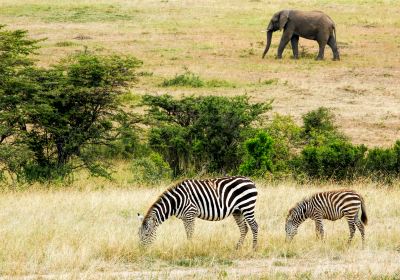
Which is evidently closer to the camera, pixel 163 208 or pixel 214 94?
pixel 163 208

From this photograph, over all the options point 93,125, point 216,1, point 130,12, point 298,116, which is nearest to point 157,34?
point 130,12

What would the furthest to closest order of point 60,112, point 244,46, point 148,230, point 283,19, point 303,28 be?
point 244,46
point 283,19
point 303,28
point 60,112
point 148,230

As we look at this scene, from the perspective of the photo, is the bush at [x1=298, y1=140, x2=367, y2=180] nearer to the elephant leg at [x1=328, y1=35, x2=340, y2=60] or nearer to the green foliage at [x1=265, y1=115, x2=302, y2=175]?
the green foliage at [x1=265, y1=115, x2=302, y2=175]

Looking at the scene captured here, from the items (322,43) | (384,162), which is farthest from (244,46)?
(384,162)

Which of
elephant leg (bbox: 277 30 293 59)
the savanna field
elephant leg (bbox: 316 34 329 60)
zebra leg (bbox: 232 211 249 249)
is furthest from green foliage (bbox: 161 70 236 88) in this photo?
zebra leg (bbox: 232 211 249 249)

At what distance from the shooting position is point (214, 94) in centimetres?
3011

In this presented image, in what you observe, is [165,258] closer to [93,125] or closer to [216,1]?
[93,125]

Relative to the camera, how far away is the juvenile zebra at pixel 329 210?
11.4 metres

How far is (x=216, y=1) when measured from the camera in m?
61.4

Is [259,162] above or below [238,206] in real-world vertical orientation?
below

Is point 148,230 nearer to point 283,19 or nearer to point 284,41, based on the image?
point 284,41

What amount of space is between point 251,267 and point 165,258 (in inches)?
43.9

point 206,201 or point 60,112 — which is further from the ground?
point 206,201

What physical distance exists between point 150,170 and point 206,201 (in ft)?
25.1
